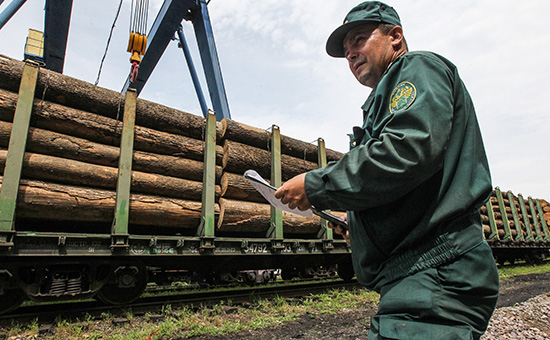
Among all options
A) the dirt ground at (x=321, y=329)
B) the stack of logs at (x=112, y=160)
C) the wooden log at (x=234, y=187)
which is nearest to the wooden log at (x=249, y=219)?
the stack of logs at (x=112, y=160)

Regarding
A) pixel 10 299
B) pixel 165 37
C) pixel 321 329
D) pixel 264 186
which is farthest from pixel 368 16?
pixel 165 37

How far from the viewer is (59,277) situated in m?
4.63

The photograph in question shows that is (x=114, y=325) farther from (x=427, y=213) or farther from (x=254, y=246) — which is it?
(x=427, y=213)

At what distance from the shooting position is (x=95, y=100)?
5207mm

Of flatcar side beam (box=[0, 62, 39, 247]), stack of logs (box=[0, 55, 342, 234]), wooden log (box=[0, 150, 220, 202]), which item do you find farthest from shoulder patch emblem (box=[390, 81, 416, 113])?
wooden log (box=[0, 150, 220, 202])

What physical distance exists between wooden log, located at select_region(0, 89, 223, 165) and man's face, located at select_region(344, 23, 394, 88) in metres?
4.76

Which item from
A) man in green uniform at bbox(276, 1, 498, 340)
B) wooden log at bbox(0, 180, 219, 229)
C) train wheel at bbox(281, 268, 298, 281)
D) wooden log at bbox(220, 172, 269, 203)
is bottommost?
train wheel at bbox(281, 268, 298, 281)

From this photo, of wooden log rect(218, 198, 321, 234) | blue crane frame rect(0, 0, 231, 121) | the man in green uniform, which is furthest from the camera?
blue crane frame rect(0, 0, 231, 121)

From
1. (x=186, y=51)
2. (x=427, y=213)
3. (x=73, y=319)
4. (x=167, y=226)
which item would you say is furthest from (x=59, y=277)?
(x=186, y=51)

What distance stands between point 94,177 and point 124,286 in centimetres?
172

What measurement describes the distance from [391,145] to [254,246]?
538cm

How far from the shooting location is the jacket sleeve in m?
0.95

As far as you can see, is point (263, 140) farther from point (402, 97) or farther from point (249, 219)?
point (402, 97)

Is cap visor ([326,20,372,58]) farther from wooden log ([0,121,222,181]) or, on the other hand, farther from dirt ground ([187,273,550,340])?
wooden log ([0,121,222,181])
